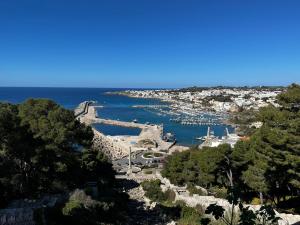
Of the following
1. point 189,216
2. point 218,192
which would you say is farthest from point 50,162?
point 218,192

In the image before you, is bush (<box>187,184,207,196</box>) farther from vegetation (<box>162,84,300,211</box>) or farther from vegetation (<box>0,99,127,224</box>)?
vegetation (<box>0,99,127,224</box>)

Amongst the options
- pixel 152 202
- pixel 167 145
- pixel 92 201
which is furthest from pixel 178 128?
A: pixel 92 201

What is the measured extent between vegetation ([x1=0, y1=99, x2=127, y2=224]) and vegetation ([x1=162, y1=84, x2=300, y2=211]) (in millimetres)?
5737

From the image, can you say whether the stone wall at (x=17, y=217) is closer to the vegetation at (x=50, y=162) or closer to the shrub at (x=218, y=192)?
the vegetation at (x=50, y=162)

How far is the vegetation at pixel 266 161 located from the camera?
18969mm

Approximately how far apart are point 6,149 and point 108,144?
45.6 m

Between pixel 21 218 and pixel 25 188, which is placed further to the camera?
pixel 25 188

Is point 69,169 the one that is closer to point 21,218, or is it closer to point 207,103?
point 21,218

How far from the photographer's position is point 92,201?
1772 centimetres

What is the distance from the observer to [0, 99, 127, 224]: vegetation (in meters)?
17.4

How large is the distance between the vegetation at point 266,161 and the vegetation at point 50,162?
5.74 meters

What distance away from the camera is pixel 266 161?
19.8 m

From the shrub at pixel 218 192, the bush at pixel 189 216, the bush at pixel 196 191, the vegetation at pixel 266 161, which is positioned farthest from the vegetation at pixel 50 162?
the vegetation at pixel 266 161

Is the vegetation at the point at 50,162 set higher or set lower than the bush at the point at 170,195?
higher
